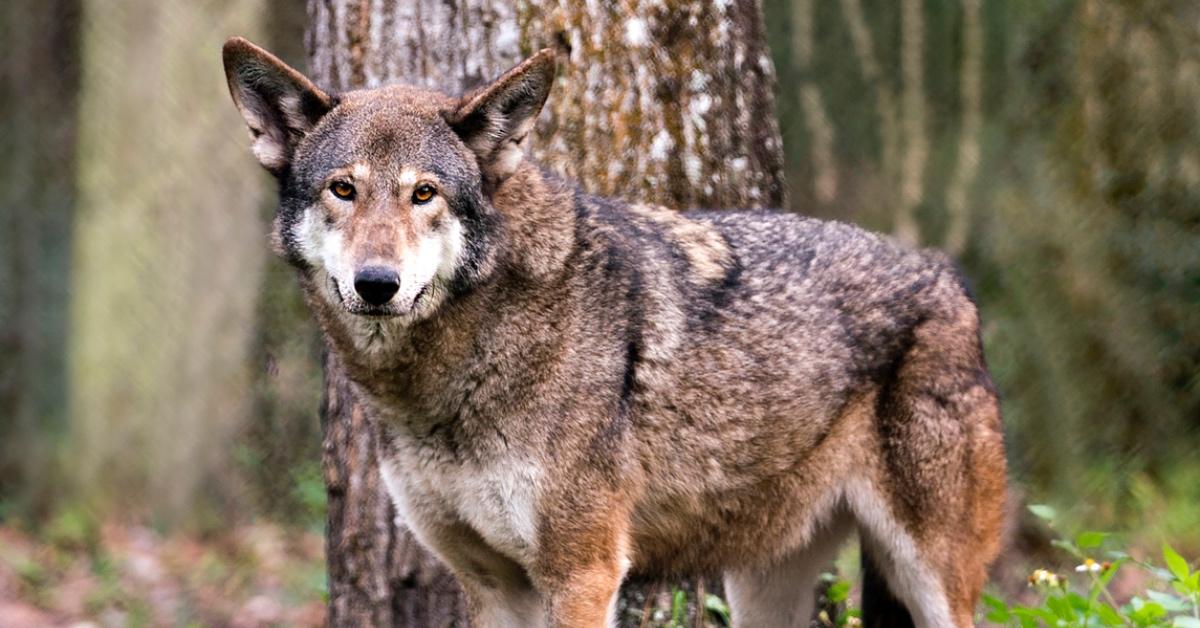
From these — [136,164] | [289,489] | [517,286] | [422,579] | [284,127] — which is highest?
[284,127]

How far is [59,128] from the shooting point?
9.95 metres

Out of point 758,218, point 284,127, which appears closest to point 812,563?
point 758,218

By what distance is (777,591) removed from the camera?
5.11 metres

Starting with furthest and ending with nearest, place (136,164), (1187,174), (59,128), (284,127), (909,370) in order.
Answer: (59,128) → (136,164) → (1187,174) → (909,370) → (284,127)

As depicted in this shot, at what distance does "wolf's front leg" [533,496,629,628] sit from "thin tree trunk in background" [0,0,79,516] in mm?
6508

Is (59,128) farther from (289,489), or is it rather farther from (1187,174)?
(1187,174)

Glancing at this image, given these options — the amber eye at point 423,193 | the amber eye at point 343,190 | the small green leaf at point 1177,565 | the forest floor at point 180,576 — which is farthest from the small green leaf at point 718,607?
the amber eye at point 343,190

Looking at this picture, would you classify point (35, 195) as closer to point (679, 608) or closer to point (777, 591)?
point (679, 608)

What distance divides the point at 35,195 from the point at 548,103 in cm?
628

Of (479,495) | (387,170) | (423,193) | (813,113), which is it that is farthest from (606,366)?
(813,113)

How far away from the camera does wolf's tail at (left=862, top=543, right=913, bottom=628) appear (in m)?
4.80

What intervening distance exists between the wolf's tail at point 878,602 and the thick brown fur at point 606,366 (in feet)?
0.05

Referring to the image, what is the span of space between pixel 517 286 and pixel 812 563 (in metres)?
1.70

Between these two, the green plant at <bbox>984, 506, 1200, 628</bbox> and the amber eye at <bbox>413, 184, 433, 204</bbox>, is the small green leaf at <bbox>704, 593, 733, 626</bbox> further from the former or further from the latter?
the amber eye at <bbox>413, 184, 433, 204</bbox>
